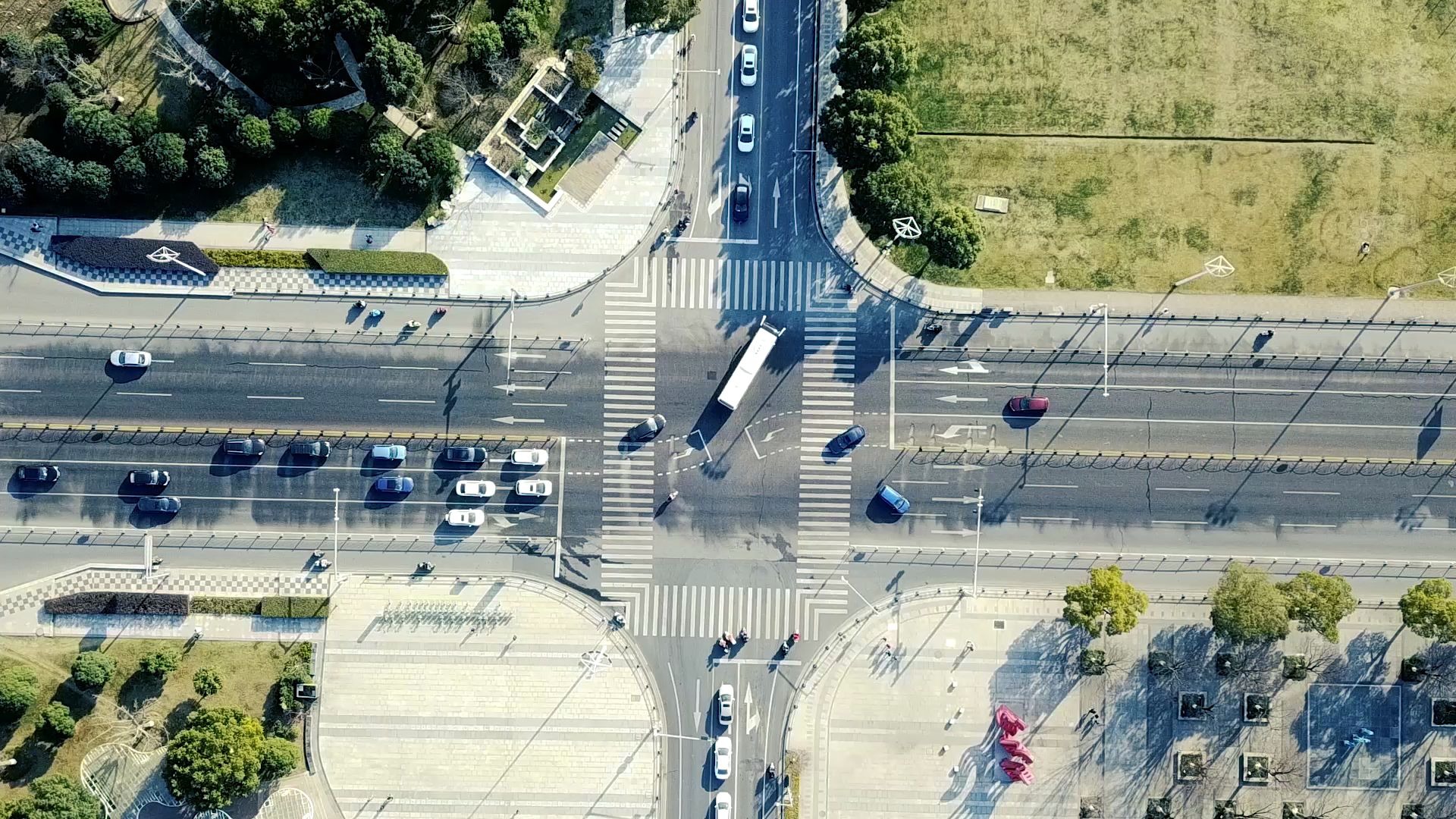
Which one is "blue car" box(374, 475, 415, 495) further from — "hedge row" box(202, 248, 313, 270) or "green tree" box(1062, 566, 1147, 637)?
"green tree" box(1062, 566, 1147, 637)

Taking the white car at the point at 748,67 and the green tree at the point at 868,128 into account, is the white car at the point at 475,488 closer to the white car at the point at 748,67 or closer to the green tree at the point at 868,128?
the green tree at the point at 868,128

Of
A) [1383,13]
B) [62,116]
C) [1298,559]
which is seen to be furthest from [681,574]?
[1383,13]

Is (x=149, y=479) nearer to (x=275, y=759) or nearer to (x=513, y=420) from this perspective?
(x=275, y=759)

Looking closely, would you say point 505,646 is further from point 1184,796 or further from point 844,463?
point 1184,796

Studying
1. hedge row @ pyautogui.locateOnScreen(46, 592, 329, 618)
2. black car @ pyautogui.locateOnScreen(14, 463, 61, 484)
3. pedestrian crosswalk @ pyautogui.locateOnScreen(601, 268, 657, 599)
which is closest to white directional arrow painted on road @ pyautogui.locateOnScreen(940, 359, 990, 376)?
pedestrian crosswalk @ pyautogui.locateOnScreen(601, 268, 657, 599)

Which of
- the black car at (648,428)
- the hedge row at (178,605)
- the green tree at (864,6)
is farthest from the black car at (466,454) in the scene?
the green tree at (864,6)

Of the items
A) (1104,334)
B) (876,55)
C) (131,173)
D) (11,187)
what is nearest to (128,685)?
(11,187)
